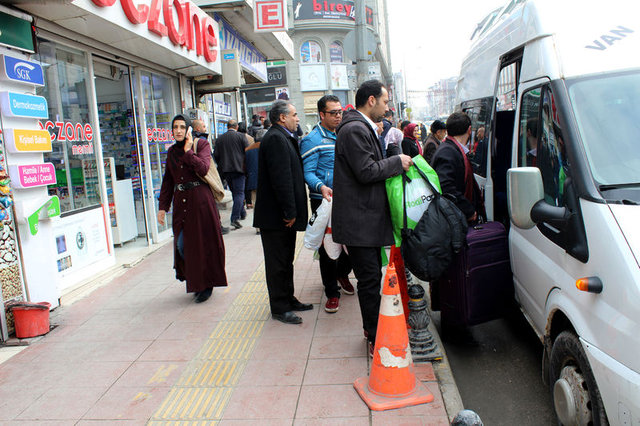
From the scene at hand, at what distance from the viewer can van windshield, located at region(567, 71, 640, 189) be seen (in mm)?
2670

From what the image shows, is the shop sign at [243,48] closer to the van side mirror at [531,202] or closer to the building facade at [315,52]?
the van side mirror at [531,202]

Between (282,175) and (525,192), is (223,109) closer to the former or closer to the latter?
(282,175)

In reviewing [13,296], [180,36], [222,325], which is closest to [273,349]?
[222,325]

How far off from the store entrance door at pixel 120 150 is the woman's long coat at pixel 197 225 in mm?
2768

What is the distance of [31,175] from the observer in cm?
476

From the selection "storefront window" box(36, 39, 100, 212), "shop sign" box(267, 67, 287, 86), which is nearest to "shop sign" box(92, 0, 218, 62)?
"storefront window" box(36, 39, 100, 212)

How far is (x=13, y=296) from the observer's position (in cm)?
467

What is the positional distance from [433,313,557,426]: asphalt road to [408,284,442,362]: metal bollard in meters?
0.31

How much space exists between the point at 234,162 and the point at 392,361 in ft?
22.9

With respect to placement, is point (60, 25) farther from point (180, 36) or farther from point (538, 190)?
point (538, 190)

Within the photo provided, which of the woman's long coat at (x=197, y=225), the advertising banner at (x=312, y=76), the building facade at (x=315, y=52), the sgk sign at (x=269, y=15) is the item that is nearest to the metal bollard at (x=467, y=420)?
the woman's long coat at (x=197, y=225)

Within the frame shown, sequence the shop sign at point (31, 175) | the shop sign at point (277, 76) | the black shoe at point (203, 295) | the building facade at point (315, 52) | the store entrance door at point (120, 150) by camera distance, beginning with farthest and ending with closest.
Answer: the building facade at point (315, 52), the shop sign at point (277, 76), the store entrance door at point (120, 150), the black shoe at point (203, 295), the shop sign at point (31, 175)

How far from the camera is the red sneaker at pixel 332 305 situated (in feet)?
16.4

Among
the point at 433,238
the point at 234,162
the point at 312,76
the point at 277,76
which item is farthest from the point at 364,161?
the point at 312,76
